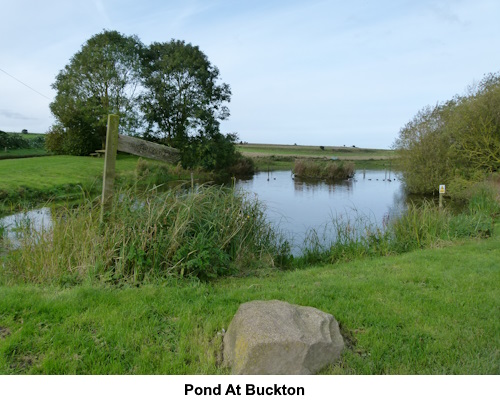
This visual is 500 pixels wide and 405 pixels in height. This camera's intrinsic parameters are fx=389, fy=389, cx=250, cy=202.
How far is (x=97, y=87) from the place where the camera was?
35.4 metres

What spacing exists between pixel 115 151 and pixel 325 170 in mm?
38704

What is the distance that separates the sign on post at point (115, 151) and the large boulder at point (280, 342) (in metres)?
3.16

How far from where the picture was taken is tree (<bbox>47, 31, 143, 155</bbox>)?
34625 mm

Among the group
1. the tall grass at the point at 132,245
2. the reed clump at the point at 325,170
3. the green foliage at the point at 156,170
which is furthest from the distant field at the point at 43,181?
the reed clump at the point at 325,170

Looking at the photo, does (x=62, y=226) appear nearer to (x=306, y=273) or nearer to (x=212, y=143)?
(x=306, y=273)

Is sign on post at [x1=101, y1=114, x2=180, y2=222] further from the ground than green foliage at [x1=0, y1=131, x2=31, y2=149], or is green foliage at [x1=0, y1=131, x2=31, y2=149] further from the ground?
green foliage at [x1=0, y1=131, x2=31, y2=149]

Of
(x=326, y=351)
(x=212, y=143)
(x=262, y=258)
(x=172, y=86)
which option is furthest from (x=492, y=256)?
(x=172, y=86)

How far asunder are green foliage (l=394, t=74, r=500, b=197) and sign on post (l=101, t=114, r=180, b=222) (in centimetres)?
1830

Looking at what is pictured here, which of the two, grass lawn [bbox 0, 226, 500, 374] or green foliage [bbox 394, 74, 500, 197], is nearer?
grass lawn [bbox 0, 226, 500, 374]

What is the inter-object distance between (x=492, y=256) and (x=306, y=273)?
340 cm

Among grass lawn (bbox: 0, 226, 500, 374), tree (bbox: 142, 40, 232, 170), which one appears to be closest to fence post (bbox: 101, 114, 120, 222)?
grass lawn (bbox: 0, 226, 500, 374)

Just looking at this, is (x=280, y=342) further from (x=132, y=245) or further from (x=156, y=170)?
(x=156, y=170)

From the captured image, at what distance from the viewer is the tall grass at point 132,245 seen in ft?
16.8

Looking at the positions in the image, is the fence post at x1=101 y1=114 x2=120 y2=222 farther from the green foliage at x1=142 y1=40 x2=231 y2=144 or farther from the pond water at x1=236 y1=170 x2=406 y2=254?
the green foliage at x1=142 y1=40 x2=231 y2=144
